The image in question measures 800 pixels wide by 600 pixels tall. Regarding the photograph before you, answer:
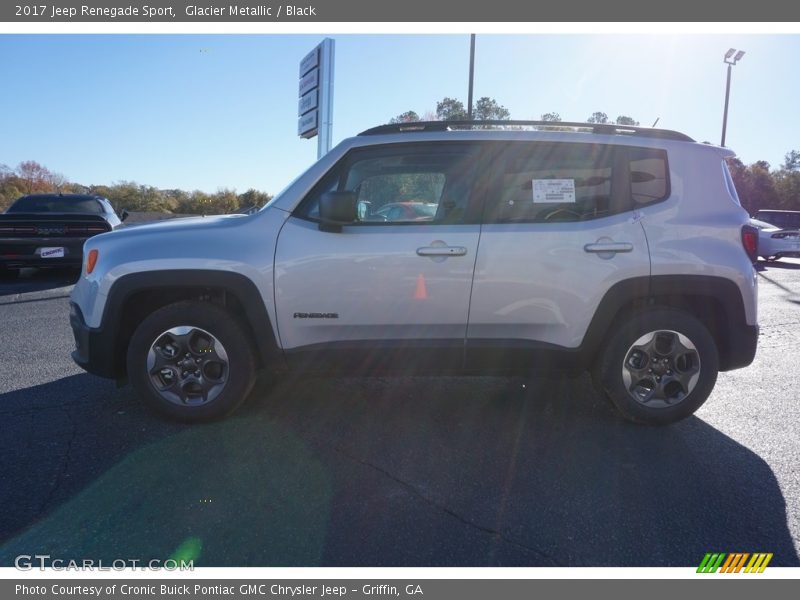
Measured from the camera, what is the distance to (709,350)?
358 cm

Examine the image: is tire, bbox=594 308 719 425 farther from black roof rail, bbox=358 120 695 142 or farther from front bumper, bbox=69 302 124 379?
front bumper, bbox=69 302 124 379

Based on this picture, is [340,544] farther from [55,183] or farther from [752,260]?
[55,183]

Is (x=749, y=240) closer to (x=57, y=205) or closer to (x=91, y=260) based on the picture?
(x=91, y=260)

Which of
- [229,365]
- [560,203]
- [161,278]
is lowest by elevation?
[229,365]

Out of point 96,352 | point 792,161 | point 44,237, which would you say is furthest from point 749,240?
point 792,161

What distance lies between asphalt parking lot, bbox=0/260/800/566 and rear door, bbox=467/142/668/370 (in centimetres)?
66

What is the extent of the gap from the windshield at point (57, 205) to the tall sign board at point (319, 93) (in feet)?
15.5

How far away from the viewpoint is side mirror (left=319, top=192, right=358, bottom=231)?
3369mm

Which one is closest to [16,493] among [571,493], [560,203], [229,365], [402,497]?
[229,365]

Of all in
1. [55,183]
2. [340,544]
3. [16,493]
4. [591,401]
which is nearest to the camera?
[340,544]

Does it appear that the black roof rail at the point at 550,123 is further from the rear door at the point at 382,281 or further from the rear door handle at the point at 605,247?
the rear door handle at the point at 605,247

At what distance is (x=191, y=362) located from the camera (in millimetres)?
3605

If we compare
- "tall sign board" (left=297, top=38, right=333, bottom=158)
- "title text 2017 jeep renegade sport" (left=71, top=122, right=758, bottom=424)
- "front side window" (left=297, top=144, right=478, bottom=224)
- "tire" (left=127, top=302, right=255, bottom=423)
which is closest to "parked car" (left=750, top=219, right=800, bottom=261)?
"tall sign board" (left=297, top=38, right=333, bottom=158)
